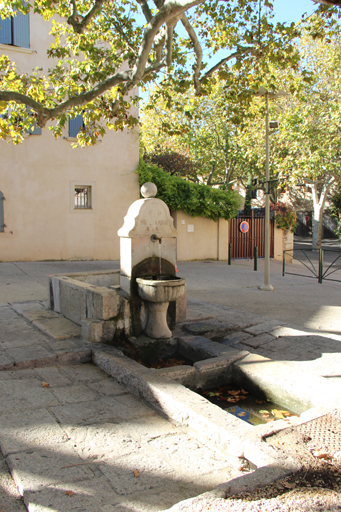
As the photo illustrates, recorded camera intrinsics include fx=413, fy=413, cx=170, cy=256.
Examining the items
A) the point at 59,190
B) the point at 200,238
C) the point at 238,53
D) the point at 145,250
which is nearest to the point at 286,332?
the point at 145,250

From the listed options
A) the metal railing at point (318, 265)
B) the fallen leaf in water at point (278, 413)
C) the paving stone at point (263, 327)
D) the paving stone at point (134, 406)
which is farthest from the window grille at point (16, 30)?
the fallen leaf in water at point (278, 413)

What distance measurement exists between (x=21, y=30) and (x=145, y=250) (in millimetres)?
11897

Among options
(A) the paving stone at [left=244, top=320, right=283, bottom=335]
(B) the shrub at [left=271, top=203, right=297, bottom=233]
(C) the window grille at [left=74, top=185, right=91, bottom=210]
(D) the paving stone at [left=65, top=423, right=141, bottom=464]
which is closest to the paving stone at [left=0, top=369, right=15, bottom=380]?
(D) the paving stone at [left=65, top=423, right=141, bottom=464]

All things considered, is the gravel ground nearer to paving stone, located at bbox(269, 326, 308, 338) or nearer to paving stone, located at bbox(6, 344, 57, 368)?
paving stone, located at bbox(6, 344, 57, 368)

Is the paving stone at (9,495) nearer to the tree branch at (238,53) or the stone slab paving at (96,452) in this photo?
the stone slab paving at (96,452)

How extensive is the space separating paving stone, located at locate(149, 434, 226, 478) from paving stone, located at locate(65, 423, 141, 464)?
192 millimetres

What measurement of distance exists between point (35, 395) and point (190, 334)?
238 centimetres

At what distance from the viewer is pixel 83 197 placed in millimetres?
15469

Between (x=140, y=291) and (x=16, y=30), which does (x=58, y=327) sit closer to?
(x=140, y=291)

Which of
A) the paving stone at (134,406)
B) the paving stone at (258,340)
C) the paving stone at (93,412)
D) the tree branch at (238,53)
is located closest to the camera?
the paving stone at (93,412)

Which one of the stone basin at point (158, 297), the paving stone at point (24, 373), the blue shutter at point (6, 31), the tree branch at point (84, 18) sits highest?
the blue shutter at point (6, 31)

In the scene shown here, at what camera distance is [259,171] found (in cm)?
2469

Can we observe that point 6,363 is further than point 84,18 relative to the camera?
No

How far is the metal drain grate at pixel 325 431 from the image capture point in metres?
2.76
